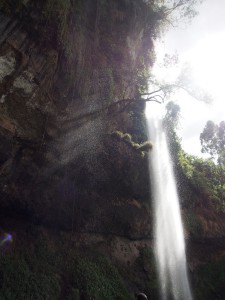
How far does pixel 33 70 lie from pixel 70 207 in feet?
17.9

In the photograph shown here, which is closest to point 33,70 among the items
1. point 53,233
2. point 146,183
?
point 53,233

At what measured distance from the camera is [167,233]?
14844mm

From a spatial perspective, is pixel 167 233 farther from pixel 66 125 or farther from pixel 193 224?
pixel 66 125

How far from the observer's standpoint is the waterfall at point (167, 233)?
43.1 ft

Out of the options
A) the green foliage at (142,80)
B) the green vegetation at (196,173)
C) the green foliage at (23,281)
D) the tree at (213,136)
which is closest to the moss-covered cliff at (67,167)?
the green foliage at (23,281)

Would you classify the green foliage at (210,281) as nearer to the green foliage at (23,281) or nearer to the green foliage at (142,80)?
the green foliage at (23,281)

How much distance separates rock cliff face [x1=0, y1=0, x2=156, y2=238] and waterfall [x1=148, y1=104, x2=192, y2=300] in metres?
1.17

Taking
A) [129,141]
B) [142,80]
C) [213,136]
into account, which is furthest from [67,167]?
[213,136]

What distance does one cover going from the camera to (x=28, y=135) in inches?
394

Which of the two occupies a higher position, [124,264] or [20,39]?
[20,39]

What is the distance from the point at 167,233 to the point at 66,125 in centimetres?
812

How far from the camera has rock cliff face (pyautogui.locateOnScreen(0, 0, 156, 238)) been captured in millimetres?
9648

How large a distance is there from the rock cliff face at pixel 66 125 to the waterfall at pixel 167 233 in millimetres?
1169

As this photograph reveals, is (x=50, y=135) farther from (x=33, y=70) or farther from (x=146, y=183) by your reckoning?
(x=146, y=183)
